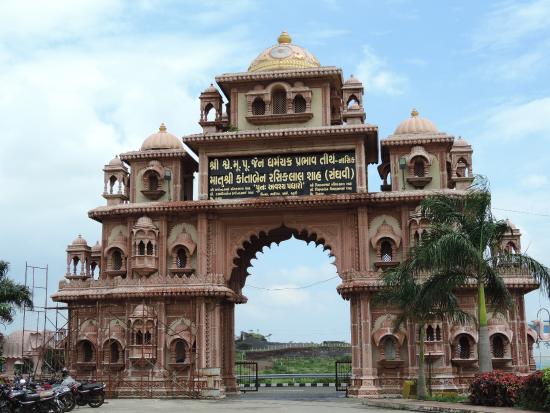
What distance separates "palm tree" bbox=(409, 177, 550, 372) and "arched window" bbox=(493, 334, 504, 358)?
5774 mm

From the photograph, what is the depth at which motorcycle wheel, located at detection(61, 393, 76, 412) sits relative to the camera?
23.4 m

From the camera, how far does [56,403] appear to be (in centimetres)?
2180

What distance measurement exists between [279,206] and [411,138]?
645 centimetres

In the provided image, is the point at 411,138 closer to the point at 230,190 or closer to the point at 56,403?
the point at 230,190

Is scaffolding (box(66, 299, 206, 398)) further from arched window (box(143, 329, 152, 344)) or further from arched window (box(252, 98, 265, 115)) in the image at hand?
arched window (box(252, 98, 265, 115))

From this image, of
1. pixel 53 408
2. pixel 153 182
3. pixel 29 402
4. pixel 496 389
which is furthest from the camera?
pixel 153 182

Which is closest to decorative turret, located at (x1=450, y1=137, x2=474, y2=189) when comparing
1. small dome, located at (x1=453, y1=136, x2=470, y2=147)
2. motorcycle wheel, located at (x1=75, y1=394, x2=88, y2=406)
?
small dome, located at (x1=453, y1=136, x2=470, y2=147)

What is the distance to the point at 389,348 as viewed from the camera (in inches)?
1214

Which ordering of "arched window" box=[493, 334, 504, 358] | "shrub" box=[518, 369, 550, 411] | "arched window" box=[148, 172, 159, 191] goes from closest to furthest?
1. "shrub" box=[518, 369, 550, 411]
2. "arched window" box=[493, 334, 504, 358]
3. "arched window" box=[148, 172, 159, 191]

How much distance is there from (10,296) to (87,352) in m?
5.56

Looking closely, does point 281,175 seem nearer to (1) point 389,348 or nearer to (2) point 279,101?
(2) point 279,101

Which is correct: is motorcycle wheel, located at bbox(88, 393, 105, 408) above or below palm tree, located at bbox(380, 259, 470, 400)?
below

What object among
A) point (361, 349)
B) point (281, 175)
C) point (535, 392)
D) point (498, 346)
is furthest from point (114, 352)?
point (535, 392)

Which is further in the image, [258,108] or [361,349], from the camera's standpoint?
[258,108]
